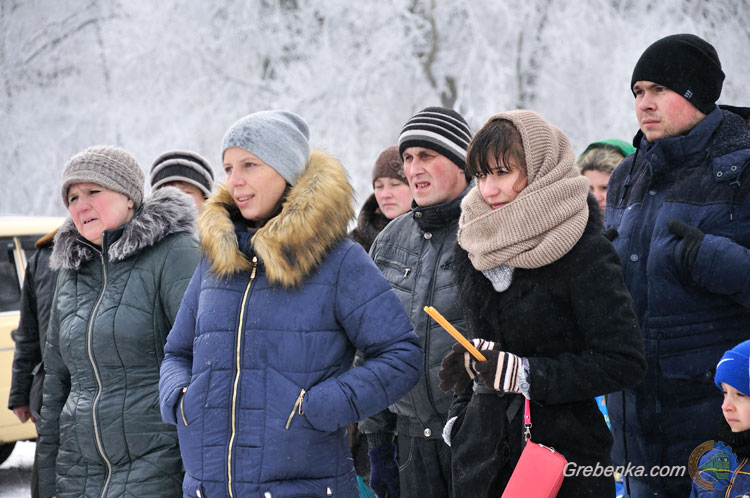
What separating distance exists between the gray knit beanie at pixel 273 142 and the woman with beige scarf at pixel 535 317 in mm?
580

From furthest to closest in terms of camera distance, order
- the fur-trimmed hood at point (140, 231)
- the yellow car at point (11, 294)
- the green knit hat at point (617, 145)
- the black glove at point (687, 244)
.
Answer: the yellow car at point (11, 294)
the green knit hat at point (617, 145)
the fur-trimmed hood at point (140, 231)
the black glove at point (687, 244)

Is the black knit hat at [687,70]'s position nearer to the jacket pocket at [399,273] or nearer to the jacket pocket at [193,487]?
the jacket pocket at [399,273]

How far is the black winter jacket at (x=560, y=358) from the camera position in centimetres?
227

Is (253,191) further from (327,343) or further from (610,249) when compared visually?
(610,249)

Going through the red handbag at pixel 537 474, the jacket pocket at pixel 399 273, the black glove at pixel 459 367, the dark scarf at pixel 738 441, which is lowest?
the dark scarf at pixel 738 441

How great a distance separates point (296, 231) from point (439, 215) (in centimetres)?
77

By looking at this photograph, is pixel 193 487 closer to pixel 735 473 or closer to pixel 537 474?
pixel 537 474

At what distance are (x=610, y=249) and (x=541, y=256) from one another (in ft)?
0.68

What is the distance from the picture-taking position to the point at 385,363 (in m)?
2.46

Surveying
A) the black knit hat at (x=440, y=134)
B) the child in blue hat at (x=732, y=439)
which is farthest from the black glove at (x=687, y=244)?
the black knit hat at (x=440, y=134)

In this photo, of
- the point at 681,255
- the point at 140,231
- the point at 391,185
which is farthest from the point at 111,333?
the point at 681,255

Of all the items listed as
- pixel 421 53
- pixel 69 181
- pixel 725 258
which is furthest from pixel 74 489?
pixel 421 53

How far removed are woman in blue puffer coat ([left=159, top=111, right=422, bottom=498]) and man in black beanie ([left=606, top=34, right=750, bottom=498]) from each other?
86cm

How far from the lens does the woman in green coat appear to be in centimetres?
308
